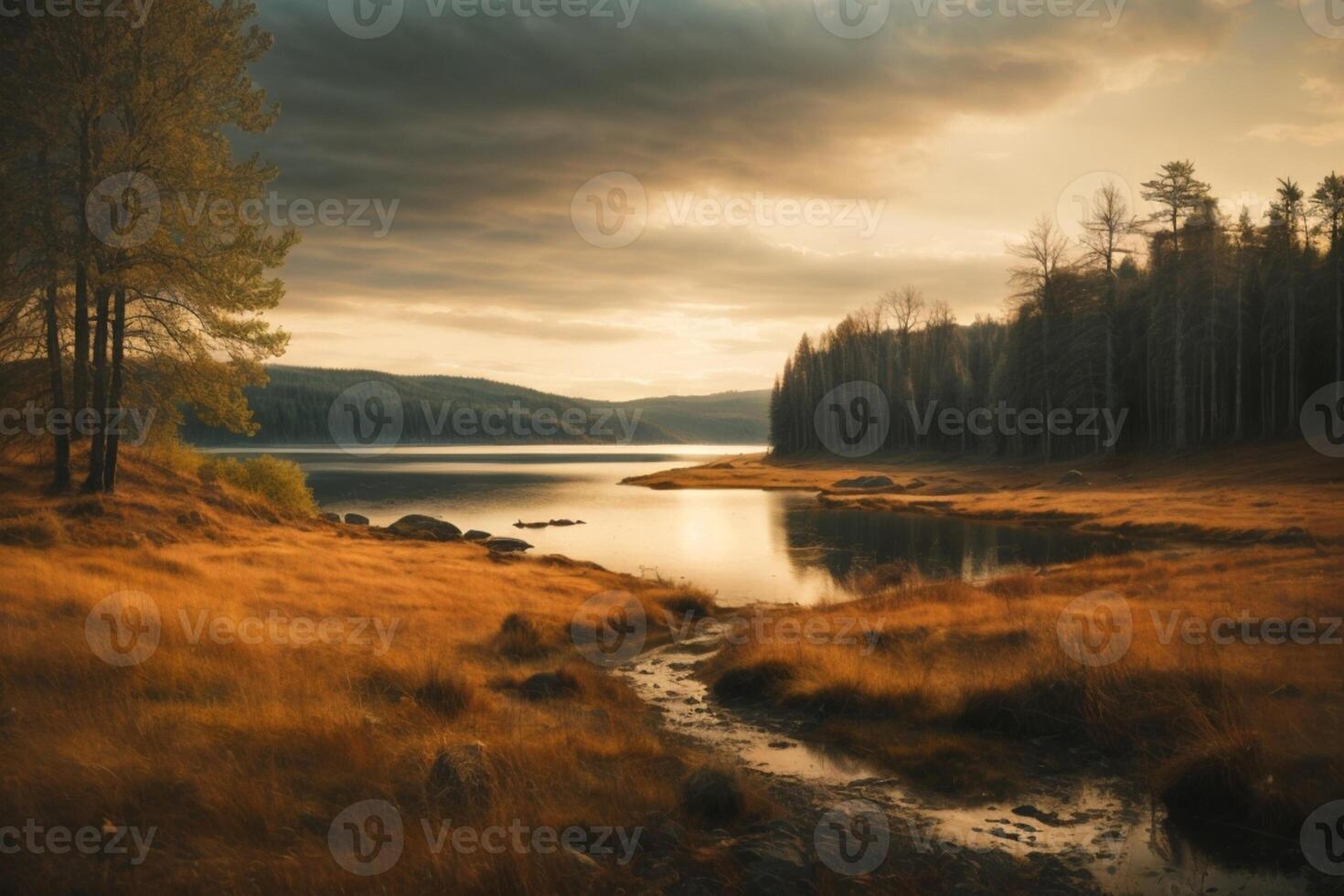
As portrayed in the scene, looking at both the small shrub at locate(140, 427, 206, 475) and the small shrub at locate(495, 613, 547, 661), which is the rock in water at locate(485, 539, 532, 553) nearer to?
the small shrub at locate(140, 427, 206, 475)

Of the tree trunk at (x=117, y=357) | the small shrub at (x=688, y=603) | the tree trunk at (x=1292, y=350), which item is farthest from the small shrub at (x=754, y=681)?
the tree trunk at (x=1292, y=350)

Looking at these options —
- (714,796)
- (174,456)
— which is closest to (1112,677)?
(714,796)

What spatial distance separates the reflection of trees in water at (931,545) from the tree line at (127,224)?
23.5m

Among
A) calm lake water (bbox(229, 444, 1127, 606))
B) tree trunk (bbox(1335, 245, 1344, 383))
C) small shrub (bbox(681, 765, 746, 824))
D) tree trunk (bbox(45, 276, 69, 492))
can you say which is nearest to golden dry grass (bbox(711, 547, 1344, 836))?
small shrub (bbox(681, 765, 746, 824))

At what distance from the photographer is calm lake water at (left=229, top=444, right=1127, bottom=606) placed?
104 ft

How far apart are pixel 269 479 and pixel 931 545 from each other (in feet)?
110

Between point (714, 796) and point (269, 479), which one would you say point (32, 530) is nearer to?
point (714, 796)

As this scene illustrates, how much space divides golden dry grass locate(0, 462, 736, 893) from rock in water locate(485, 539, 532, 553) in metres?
19.8

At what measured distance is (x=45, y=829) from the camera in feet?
20.4

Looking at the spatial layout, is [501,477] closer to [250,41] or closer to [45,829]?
[250,41]

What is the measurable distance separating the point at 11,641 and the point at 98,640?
0.92 meters

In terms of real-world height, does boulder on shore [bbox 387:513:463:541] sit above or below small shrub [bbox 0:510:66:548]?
below

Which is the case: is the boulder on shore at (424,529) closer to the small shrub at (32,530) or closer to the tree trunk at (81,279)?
the tree trunk at (81,279)

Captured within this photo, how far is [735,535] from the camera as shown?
44625 mm
